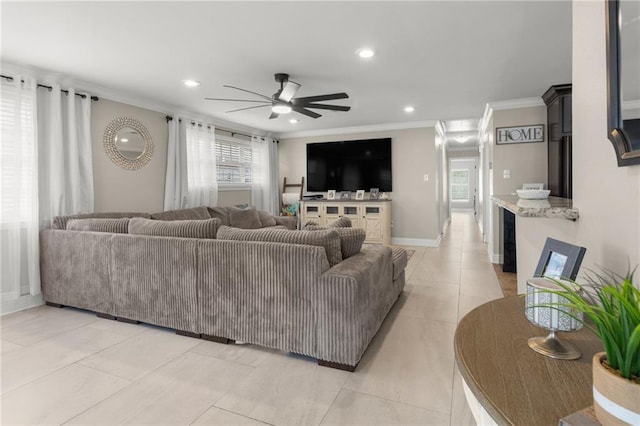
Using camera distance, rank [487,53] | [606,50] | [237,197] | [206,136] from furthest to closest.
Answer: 1. [237,197]
2. [206,136]
3. [487,53]
4. [606,50]

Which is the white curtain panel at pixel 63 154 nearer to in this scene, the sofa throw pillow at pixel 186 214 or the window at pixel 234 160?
the sofa throw pillow at pixel 186 214

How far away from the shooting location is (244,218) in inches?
214

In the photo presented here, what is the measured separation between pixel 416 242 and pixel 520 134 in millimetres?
2621

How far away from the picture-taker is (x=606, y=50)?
1.02 meters

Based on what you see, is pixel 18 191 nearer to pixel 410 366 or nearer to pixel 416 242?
pixel 410 366

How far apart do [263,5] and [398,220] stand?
201 inches

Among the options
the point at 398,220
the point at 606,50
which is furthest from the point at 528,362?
the point at 398,220

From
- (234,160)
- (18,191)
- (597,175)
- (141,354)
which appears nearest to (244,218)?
(234,160)

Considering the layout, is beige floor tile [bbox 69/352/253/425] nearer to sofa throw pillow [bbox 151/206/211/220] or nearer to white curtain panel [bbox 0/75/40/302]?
white curtain panel [bbox 0/75/40/302]

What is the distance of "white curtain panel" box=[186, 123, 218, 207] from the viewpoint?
211 inches

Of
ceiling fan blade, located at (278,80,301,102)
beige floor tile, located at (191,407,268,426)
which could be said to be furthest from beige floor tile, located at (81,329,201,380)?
ceiling fan blade, located at (278,80,301,102)

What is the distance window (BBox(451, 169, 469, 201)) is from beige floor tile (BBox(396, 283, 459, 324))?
40.2 ft

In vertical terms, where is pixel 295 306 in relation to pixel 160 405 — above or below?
above

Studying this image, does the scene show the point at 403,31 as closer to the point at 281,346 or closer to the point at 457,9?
the point at 457,9
